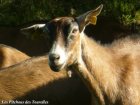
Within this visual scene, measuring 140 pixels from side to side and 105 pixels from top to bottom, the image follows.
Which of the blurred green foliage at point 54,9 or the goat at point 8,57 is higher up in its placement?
the goat at point 8,57

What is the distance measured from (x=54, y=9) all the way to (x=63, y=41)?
7.98 m

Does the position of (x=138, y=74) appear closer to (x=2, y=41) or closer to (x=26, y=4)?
(x=2, y=41)

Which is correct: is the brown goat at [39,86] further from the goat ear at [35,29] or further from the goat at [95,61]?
the goat ear at [35,29]

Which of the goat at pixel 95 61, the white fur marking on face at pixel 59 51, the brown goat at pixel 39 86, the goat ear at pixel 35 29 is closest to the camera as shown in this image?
the white fur marking on face at pixel 59 51

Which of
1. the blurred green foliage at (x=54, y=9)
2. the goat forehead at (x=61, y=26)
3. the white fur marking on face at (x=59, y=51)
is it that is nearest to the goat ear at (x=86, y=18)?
the goat forehead at (x=61, y=26)

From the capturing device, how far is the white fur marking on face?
6289 mm

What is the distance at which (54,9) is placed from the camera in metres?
14.4

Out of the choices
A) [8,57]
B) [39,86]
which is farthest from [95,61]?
[8,57]

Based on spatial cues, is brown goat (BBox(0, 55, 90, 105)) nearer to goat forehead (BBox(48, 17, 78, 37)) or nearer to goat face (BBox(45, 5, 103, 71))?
goat face (BBox(45, 5, 103, 71))

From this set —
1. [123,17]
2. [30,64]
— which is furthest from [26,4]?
[30,64]

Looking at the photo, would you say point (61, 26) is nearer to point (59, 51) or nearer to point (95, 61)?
point (59, 51)

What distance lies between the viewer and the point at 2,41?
11.5 m

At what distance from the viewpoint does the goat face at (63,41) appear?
6.30 metres

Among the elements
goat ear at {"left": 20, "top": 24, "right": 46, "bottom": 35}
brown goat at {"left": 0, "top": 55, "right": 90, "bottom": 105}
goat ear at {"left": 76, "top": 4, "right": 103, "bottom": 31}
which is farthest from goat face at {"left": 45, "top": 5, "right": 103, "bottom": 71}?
brown goat at {"left": 0, "top": 55, "right": 90, "bottom": 105}
